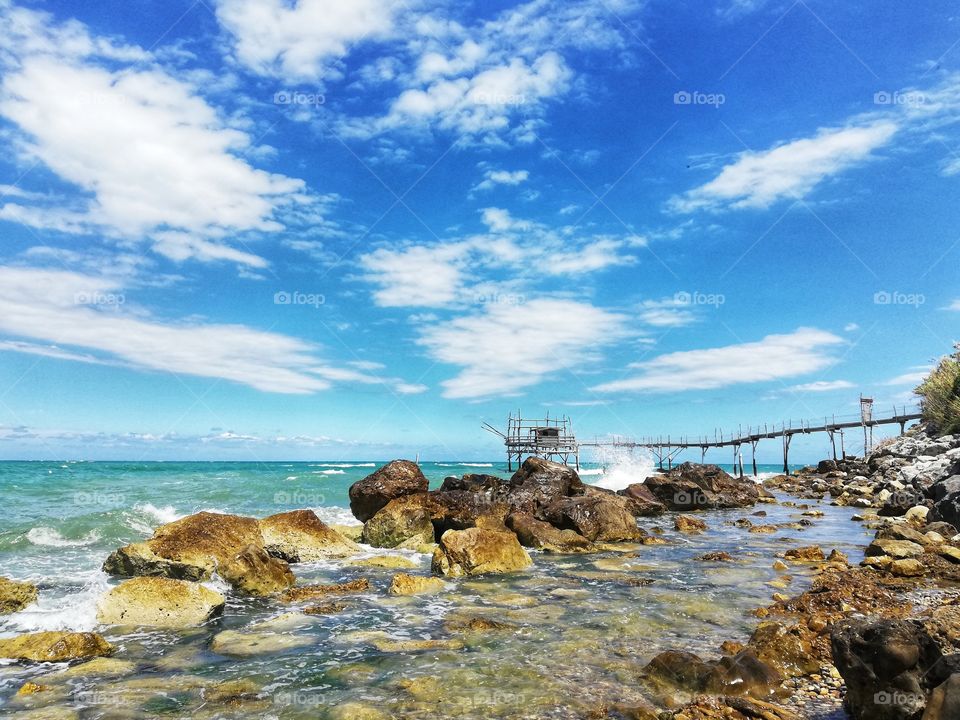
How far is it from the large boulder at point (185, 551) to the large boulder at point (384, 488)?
24.0ft

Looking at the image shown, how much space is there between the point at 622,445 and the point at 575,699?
74029mm

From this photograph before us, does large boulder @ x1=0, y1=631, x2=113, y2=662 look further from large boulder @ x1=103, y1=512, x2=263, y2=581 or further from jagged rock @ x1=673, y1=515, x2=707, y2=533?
jagged rock @ x1=673, y1=515, x2=707, y2=533

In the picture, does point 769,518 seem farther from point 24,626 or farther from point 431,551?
point 24,626

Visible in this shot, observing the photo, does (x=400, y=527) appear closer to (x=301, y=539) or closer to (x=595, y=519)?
(x=301, y=539)

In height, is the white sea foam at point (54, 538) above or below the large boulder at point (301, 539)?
below

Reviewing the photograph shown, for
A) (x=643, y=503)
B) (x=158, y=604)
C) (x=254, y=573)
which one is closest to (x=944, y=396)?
(x=643, y=503)

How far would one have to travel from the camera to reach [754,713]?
593 centimetres

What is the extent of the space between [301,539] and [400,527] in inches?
149

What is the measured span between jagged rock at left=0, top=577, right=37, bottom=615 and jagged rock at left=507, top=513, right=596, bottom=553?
12734 mm

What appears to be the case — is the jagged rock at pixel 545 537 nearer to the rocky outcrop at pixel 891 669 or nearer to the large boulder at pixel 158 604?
the large boulder at pixel 158 604

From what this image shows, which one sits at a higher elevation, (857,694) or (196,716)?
(857,694)

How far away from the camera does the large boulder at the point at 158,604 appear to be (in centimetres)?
1002

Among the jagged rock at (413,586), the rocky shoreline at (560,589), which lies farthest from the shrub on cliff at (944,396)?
the jagged rock at (413,586)

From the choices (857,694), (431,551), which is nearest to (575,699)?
(857,694)
